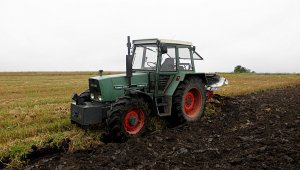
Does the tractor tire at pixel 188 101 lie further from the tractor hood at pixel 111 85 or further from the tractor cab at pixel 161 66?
the tractor hood at pixel 111 85

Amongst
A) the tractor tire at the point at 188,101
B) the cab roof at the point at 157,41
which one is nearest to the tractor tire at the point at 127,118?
the tractor tire at the point at 188,101

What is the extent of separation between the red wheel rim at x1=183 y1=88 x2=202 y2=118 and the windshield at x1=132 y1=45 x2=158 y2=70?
1.47m

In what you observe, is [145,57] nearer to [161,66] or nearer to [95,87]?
[161,66]

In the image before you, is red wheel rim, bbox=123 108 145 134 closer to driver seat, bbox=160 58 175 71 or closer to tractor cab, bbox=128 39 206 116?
tractor cab, bbox=128 39 206 116

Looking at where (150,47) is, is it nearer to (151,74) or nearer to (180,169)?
(151,74)

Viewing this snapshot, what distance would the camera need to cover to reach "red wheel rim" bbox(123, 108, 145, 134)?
8547 mm

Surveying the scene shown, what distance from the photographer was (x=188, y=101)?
10828 millimetres

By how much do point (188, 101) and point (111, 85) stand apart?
108 inches

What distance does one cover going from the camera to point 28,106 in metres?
13.6

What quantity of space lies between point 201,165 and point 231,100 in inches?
329

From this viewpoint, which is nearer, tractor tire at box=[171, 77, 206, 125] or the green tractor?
the green tractor

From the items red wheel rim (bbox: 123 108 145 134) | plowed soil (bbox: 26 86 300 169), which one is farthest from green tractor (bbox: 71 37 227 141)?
plowed soil (bbox: 26 86 300 169)

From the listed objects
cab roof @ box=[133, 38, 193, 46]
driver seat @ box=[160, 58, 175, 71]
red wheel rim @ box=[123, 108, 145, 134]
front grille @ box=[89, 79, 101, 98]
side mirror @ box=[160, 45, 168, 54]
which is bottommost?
red wheel rim @ box=[123, 108, 145, 134]

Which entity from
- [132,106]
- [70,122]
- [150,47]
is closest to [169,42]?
[150,47]
